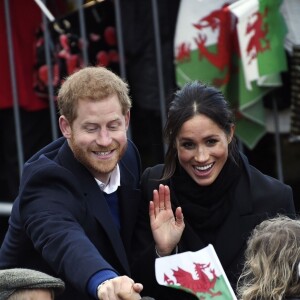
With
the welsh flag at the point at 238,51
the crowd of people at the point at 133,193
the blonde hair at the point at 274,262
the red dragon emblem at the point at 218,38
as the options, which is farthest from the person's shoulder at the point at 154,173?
the red dragon emblem at the point at 218,38

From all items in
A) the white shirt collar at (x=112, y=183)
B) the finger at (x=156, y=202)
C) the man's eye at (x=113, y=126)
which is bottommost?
the finger at (x=156, y=202)

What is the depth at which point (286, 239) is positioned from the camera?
3.53 metres

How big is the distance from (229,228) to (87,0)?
2.74 meters

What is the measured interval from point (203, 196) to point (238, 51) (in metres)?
1.89

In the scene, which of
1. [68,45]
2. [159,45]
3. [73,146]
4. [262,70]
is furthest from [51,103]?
[73,146]

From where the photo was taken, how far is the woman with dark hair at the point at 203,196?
165 inches

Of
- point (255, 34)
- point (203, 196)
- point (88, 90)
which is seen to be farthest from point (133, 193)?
point (255, 34)

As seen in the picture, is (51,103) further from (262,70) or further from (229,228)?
(229,228)

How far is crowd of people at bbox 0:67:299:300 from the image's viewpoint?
4023mm

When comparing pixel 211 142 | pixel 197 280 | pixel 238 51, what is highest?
pixel 238 51

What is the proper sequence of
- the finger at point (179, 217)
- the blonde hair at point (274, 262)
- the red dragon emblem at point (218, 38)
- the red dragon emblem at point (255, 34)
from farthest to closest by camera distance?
the red dragon emblem at point (218, 38)
the red dragon emblem at point (255, 34)
the finger at point (179, 217)
the blonde hair at point (274, 262)

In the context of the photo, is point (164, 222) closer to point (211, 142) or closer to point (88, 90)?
point (211, 142)

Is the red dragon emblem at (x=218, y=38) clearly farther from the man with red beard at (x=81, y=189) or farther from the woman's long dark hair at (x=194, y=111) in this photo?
the man with red beard at (x=81, y=189)

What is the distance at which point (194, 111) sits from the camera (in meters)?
4.20
